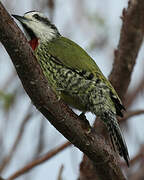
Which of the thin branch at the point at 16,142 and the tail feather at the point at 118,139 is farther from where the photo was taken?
the thin branch at the point at 16,142

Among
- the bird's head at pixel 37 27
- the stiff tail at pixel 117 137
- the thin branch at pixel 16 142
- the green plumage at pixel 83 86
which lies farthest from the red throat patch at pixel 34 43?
the stiff tail at pixel 117 137

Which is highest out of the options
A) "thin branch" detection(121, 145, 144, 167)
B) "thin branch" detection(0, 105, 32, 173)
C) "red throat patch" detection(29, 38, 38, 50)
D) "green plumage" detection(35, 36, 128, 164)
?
"red throat patch" detection(29, 38, 38, 50)

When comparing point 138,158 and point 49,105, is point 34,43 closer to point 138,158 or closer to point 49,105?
point 49,105

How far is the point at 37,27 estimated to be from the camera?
405 centimetres

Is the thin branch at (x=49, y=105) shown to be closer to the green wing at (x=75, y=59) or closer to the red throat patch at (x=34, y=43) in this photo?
the green wing at (x=75, y=59)

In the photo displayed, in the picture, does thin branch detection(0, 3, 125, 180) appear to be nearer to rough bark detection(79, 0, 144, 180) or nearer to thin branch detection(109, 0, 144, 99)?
rough bark detection(79, 0, 144, 180)

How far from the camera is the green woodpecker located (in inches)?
136

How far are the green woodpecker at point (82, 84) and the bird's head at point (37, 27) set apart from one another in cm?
14

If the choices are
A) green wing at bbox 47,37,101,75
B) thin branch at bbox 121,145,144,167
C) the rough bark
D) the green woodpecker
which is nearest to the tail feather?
the green woodpecker

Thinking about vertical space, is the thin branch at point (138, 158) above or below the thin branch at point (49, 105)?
below

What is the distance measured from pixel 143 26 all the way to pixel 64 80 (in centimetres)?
116

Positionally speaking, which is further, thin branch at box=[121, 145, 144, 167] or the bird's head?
thin branch at box=[121, 145, 144, 167]

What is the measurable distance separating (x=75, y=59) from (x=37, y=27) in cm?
59

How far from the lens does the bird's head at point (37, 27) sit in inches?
157
